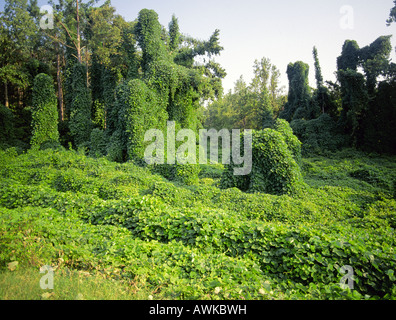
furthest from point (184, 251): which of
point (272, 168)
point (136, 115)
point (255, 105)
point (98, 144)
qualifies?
point (255, 105)

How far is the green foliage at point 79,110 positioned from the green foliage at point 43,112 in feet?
6.30

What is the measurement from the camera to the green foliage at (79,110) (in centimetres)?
1684

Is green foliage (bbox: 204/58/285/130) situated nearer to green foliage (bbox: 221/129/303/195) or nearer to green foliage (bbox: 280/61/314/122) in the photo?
green foliage (bbox: 280/61/314/122)

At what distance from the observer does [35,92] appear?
14492mm

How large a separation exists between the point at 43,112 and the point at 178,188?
39.0 ft

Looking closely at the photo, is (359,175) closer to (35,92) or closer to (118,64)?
(118,64)

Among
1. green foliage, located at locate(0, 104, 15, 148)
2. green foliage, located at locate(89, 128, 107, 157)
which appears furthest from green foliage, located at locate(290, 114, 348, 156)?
green foliage, located at locate(0, 104, 15, 148)

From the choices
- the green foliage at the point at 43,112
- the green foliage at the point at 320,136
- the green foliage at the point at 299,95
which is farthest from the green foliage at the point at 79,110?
the green foliage at the point at 299,95

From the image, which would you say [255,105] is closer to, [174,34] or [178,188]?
[174,34]

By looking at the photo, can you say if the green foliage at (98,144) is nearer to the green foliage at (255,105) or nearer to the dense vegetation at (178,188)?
the dense vegetation at (178,188)

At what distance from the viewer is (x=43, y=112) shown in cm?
1441

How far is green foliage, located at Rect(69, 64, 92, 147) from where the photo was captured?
16.8 metres

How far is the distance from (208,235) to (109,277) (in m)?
1.63
